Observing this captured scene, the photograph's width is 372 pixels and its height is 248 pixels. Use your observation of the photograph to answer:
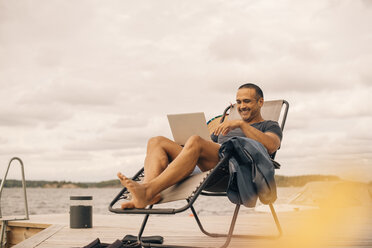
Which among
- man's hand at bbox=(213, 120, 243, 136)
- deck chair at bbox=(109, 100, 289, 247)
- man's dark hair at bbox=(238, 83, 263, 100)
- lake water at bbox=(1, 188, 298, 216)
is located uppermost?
man's dark hair at bbox=(238, 83, 263, 100)

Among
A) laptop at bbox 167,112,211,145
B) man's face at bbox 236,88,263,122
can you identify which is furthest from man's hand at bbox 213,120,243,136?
man's face at bbox 236,88,263,122

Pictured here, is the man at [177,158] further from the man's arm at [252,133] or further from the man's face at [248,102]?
the man's face at [248,102]

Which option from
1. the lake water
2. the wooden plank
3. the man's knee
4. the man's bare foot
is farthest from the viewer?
the lake water

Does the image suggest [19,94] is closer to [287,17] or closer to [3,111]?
[3,111]

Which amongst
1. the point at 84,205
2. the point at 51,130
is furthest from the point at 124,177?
the point at 51,130

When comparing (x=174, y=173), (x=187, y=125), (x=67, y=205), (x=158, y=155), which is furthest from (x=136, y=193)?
(x=67, y=205)

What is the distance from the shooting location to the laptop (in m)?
2.80

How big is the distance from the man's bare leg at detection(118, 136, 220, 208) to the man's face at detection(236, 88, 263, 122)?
787 mm

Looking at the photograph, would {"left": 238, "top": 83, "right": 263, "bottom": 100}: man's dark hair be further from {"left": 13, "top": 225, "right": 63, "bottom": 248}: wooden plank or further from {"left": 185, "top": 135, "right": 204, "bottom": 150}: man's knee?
{"left": 13, "top": 225, "right": 63, "bottom": 248}: wooden plank

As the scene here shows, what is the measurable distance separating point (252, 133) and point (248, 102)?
23.3 inches

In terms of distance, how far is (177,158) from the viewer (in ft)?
8.29

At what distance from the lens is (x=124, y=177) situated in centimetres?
238

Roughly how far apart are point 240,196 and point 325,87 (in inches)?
361

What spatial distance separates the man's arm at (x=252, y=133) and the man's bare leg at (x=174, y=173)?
0.16 metres
